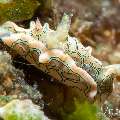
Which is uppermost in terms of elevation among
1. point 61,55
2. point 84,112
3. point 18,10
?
point 18,10

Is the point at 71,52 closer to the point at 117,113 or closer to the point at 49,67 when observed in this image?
the point at 49,67

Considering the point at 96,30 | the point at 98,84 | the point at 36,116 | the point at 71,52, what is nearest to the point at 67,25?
the point at 71,52

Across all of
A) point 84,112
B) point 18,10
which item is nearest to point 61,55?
point 84,112

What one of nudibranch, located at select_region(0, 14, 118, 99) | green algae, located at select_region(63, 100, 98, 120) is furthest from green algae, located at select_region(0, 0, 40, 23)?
green algae, located at select_region(63, 100, 98, 120)

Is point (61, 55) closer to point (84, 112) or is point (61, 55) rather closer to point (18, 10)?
point (84, 112)

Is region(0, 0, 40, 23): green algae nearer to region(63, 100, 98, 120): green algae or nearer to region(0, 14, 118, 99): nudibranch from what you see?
region(0, 14, 118, 99): nudibranch

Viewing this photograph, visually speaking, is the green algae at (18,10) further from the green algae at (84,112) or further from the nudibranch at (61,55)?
the green algae at (84,112)
